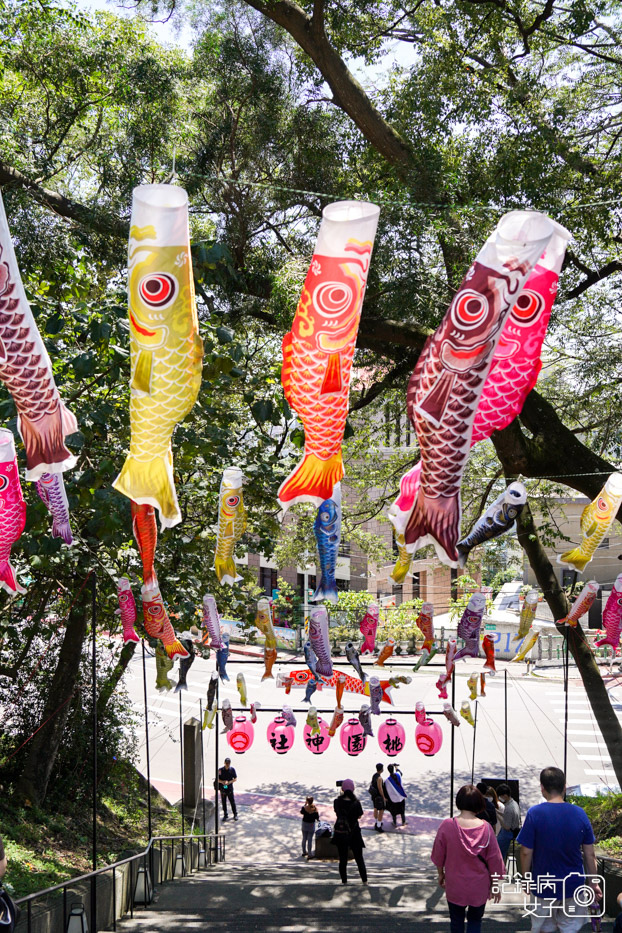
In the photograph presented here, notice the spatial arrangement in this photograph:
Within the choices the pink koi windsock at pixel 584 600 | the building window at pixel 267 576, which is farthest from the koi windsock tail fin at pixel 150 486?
the building window at pixel 267 576

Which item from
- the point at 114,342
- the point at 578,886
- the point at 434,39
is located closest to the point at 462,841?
the point at 578,886

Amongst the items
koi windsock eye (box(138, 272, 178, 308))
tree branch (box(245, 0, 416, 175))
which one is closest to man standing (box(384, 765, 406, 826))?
tree branch (box(245, 0, 416, 175))

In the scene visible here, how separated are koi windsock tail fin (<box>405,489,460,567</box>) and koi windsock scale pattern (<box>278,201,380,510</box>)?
0.52 meters

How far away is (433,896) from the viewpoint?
7.78 meters

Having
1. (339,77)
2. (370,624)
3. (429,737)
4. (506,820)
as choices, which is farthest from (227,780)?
(339,77)

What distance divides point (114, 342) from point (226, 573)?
81.8 inches

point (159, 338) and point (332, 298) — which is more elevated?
point (332, 298)

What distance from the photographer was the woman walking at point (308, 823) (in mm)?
10867

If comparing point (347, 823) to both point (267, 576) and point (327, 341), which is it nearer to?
point (327, 341)

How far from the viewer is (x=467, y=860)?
3.87 m

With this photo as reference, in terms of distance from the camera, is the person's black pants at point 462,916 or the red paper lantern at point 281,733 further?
the red paper lantern at point 281,733

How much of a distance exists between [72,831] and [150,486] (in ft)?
23.7

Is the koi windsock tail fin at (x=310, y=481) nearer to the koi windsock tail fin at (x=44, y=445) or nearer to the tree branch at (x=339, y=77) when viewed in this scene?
the koi windsock tail fin at (x=44, y=445)

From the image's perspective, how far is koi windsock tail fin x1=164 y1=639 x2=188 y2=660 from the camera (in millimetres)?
7055
